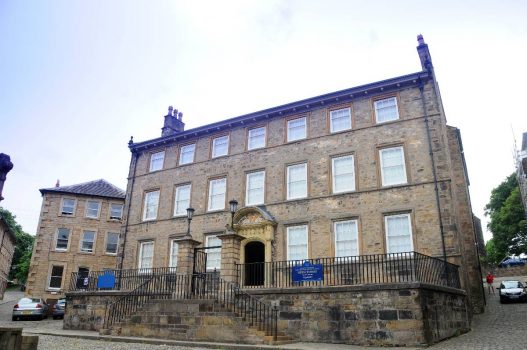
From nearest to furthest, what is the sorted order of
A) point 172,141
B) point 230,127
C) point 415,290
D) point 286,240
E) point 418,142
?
point 415,290, point 418,142, point 286,240, point 230,127, point 172,141

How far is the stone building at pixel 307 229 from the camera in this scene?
1303 centimetres

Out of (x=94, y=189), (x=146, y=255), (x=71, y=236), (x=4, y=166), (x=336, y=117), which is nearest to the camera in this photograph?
(x=4, y=166)

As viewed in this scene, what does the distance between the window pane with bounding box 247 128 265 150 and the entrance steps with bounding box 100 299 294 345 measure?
10.3 meters

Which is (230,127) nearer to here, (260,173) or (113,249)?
(260,173)

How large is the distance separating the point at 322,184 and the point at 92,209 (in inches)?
884

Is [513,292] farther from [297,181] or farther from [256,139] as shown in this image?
[256,139]

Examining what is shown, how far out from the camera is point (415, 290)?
1190cm

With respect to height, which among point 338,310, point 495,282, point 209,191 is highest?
point 209,191

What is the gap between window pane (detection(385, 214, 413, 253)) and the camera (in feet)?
56.0

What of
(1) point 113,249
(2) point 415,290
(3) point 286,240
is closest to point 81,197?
(1) point 113,249

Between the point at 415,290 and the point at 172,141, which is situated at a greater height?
the point at 172,141

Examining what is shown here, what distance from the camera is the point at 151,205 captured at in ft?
80.6

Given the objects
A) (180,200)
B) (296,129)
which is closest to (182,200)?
(180,200)

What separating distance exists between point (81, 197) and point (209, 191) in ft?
54.2
